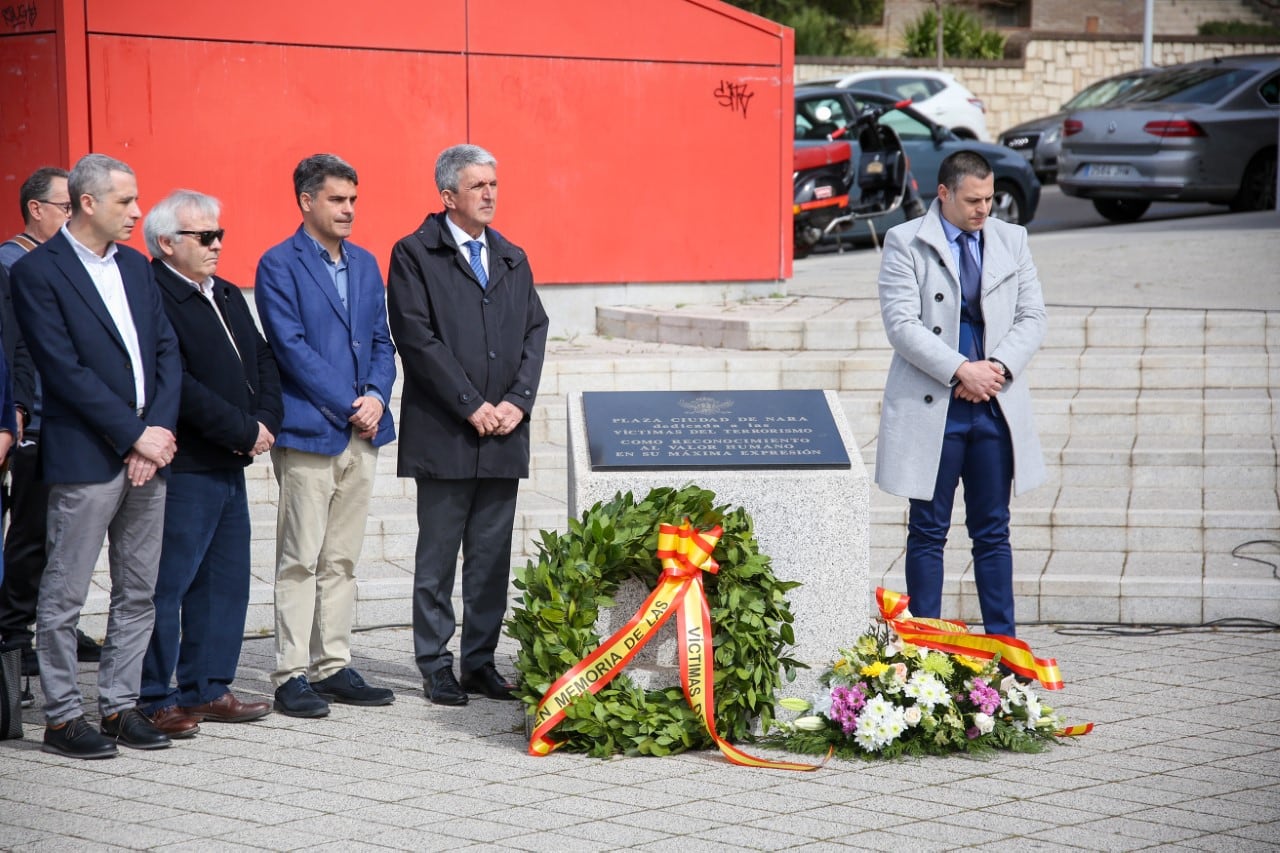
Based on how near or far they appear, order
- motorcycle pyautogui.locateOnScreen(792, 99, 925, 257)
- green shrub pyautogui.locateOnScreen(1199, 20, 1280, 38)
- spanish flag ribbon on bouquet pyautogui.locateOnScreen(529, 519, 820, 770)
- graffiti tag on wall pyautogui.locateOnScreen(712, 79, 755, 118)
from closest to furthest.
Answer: spanish flag ribbon on bouquet pyautogui.locateOnScreen(529, 519, 820, 770) < graffiti tag on wall pyautogui.locateOnScreen(712, 79, 755, 118) < motorcycle pyautogui.locateOnScreen(792, 99, 925, 257) < green shrub pyautogui.locateOnScreen(1199, 20, 1280, 38)

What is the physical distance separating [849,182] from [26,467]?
992 cm

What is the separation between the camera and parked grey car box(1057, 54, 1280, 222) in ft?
52.6

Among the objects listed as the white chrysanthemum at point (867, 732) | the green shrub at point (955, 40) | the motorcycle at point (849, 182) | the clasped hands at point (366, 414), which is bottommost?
the white chrysanthemum at point (867, 732)

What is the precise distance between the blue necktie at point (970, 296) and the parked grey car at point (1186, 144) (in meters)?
11.2

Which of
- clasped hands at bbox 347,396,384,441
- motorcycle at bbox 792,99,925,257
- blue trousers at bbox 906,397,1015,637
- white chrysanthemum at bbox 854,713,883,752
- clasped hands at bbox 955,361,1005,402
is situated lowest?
white chrysanthemum at bbox 854,713,883,752

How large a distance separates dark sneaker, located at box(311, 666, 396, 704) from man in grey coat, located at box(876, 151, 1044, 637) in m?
2.03

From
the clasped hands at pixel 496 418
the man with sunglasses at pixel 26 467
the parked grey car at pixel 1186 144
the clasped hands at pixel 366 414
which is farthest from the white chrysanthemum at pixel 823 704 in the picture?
the parked grey car at pixel 1186 144

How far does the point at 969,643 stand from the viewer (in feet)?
17.5

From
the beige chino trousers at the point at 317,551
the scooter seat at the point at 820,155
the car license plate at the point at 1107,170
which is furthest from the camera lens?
the car license plate at the point at 1107,170

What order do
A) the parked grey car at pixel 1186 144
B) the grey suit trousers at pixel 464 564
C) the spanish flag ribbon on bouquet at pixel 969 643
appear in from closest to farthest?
the spanish flag ribbon on bouquet at pixel 969 643, the grey suit trousers at pixel 464 564, the parked grey car at pixel 1186 144

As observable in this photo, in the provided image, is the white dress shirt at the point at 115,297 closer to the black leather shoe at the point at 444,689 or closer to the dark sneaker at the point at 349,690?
the dark sneaker at the point at 349,690

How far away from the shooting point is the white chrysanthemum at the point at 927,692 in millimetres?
5082

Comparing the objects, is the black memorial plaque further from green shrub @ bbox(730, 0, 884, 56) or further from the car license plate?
green shrub @ bbox(730, 0, 884, 56)

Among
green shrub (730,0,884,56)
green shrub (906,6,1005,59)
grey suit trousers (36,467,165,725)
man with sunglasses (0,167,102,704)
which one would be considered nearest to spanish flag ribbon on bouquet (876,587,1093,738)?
grey suit trousers (36,467,165,725)
